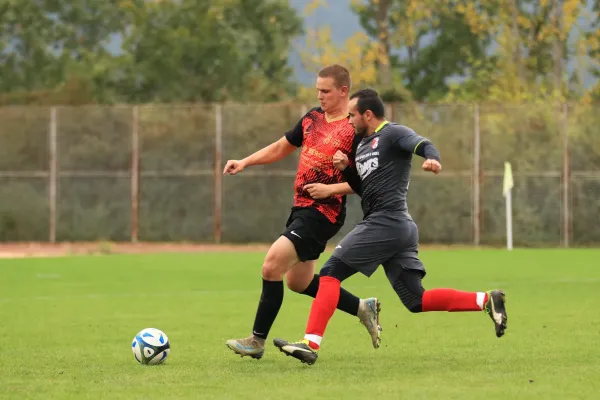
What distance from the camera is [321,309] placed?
9.39 metres

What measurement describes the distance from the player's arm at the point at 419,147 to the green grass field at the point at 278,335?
4.34 ft

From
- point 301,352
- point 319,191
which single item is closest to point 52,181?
point 319,191

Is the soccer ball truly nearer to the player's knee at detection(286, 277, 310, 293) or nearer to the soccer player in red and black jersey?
the soccer player in red and black jersey

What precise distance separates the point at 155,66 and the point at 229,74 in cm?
276

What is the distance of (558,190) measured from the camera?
97.7 ft

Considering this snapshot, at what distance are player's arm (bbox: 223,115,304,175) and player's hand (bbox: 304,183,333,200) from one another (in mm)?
621

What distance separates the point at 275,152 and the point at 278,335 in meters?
2.10

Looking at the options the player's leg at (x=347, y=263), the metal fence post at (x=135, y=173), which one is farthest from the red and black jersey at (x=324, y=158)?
the metal fence post at (x=135, y=173)

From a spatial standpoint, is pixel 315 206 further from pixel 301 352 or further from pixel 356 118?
pixel 301 352

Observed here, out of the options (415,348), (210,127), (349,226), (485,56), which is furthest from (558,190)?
(485,56)

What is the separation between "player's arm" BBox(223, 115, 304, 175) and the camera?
10.2 m

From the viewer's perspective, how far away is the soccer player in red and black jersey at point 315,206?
972 centimetres

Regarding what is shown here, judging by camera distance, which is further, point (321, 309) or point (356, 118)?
point (356, 118)

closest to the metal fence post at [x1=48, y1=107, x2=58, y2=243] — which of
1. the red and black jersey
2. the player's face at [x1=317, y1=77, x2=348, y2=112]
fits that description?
the red and black jersey
